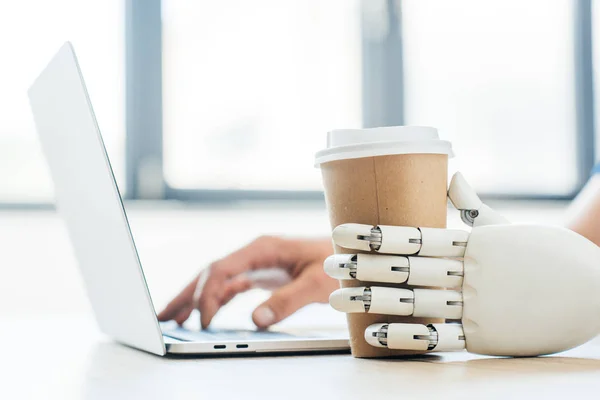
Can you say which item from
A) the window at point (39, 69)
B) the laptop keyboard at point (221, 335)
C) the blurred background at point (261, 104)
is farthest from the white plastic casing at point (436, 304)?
the window at point (39, 69)

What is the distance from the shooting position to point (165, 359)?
0.49 metres

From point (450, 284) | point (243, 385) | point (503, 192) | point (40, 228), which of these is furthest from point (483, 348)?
point (503, 192)

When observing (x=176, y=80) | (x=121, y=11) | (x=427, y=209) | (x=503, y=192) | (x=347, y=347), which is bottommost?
(x=503, y=192)

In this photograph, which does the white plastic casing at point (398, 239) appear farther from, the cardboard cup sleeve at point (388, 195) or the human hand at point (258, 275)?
the human hand at point (258, 275)

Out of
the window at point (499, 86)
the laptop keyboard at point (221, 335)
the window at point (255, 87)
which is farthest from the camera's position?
the window at point (499, 86)

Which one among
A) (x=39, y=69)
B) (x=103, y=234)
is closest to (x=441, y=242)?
(x=103, y=234)

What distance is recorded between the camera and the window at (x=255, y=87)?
2.04m

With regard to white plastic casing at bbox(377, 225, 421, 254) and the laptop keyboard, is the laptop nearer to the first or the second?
the laptop keyboard

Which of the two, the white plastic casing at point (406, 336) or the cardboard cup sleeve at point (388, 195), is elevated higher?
the cardboard cup sleeve at point (388, 195)

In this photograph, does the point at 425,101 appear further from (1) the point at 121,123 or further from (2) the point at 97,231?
(2) the point at 97,231

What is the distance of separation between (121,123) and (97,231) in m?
1.47

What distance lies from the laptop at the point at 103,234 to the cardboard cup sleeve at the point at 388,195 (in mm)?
51

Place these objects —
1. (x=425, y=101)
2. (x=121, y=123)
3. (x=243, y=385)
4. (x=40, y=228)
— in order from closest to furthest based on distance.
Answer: (x=243, y=385) → (x=40, y=228) → (x=121, y=123) → (x=425, y=101)

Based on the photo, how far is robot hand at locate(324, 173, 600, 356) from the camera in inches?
17.7
